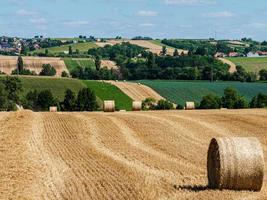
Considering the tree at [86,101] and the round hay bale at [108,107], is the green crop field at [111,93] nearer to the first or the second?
the tree at [86,101]

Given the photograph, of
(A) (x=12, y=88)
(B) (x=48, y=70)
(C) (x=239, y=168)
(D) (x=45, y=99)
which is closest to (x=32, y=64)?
(B) (x=48, y=70)

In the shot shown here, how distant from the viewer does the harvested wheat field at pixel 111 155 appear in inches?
671

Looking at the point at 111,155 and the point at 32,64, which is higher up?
the point at 111,155

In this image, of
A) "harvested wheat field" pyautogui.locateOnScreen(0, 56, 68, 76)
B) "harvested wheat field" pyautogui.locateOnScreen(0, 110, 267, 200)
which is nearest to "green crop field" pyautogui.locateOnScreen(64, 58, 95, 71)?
"harvested wheat field" pyautogui.locateOnScreen(0, 56, 68, 76)

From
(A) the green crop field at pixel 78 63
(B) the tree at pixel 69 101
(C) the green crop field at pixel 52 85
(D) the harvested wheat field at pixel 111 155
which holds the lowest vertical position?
(B) the tree at pixel 69 101

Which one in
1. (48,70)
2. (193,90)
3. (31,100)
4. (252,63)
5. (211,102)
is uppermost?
(252,63)

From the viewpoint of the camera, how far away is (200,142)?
29.2 m

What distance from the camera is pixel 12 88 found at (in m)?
100

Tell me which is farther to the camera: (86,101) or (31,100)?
(31,100)

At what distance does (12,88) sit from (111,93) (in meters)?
17.6

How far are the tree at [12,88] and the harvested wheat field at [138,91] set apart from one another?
17.6 metres

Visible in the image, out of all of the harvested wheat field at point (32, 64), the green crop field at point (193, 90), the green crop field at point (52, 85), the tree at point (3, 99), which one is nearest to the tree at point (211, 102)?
the green crop field at point (193, 90)

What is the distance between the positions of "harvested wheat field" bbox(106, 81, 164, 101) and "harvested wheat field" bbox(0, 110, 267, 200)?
65296 mm

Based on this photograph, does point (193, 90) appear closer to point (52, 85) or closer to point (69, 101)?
point (52, 85)
